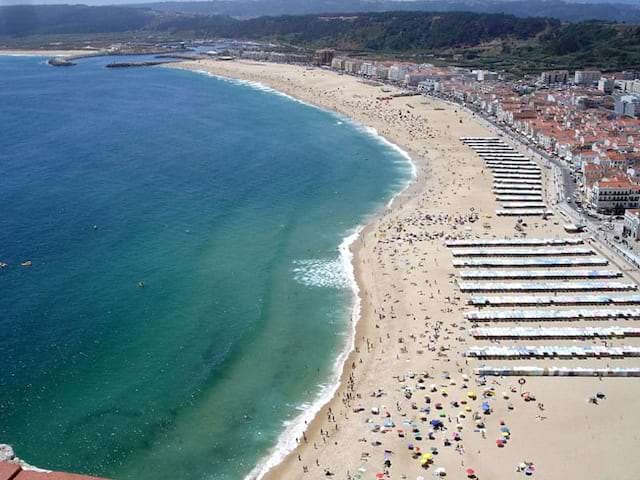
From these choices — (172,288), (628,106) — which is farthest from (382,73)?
(172,288)

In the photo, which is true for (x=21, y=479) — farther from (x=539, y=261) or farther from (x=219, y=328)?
(x=539, y=261)

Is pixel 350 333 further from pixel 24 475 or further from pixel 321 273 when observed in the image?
pixel 24 475

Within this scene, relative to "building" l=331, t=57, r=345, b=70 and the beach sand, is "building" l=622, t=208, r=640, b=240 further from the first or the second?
"building" l=331, t=57, r=345, b=70

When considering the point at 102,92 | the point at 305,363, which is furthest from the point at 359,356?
the point at 102,92

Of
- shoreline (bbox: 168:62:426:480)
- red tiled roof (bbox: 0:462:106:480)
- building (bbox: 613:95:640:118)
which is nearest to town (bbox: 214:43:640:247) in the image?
building (bbox: 613:95:640:118)

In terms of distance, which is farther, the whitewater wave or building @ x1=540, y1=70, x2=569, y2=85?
building @ x1=540, y1=70, x2=569, y2=85

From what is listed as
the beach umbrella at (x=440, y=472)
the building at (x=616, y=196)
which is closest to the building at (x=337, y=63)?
the building at (x=616, y=196)

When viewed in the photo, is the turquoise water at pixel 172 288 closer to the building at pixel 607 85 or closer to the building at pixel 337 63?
the building at pixel 607 85
